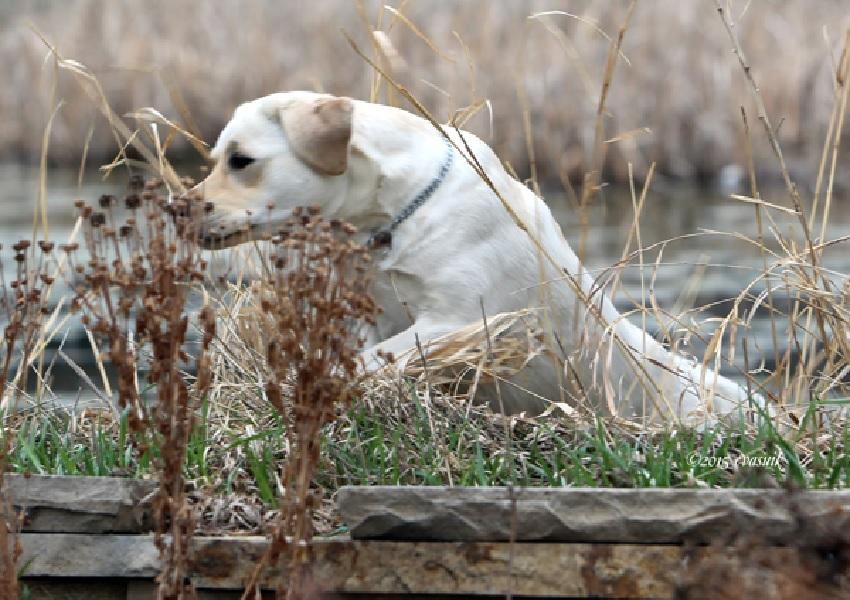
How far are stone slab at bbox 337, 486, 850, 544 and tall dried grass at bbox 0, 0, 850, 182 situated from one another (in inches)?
330

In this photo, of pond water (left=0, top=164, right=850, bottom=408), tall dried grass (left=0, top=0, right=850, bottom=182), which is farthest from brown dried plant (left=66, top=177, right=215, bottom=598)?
tall dried grass (left=0, top=0, right=850, bottom=182)

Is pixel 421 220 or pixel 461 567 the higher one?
pixel 421 220

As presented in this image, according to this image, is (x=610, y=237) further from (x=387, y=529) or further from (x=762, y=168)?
(x=387, y=529)

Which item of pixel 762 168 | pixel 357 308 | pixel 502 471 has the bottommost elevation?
pixel 762 168

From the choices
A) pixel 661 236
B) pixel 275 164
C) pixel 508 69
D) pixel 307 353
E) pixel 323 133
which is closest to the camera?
pixel 307 353

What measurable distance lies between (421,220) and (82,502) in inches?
43.0

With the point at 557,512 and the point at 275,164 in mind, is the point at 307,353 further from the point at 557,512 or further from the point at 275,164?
the point at 275,164

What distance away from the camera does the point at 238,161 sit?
3.60m

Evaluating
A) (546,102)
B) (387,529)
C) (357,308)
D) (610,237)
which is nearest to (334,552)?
(387,529)

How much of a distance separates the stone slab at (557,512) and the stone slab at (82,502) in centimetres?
41

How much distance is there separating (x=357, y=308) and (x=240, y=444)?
0.85 metres

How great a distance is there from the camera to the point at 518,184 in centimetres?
379

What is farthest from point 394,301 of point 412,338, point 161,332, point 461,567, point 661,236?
point 661,236

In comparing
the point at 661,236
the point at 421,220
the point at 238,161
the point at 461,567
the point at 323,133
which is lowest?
the point at 661,236
